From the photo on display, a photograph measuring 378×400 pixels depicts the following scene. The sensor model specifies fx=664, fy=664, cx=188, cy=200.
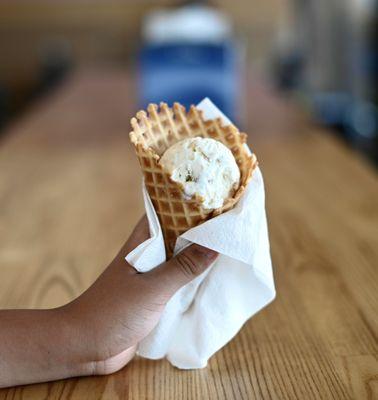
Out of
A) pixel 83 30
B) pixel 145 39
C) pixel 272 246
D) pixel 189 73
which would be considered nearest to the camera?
pixel 272 246

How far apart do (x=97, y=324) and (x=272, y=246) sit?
2.01 ft

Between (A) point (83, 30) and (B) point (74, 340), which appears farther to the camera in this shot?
(A) point (83, 30)

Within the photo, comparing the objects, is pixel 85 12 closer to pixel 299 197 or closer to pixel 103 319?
pixel 299 197

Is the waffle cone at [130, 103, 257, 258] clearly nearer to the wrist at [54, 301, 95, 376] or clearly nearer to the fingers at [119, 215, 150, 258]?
the fingers at [119, 215, 150, 258]

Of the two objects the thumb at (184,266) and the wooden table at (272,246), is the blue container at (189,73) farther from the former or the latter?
the thumb at (184,266)

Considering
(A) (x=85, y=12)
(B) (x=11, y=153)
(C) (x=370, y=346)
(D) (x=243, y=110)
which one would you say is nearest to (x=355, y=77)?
(A) (x=85, y=12)

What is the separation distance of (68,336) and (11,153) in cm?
155

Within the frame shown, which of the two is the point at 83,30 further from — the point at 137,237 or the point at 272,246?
the point at 137,237

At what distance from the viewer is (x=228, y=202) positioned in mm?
784

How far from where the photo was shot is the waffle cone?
770 millimetres

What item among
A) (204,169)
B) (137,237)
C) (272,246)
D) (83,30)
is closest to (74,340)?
(137,237)

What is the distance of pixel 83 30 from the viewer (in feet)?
18.9

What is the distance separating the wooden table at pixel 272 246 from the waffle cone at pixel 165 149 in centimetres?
18

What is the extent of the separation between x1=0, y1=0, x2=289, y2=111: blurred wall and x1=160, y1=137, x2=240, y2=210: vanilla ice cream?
500 cm
